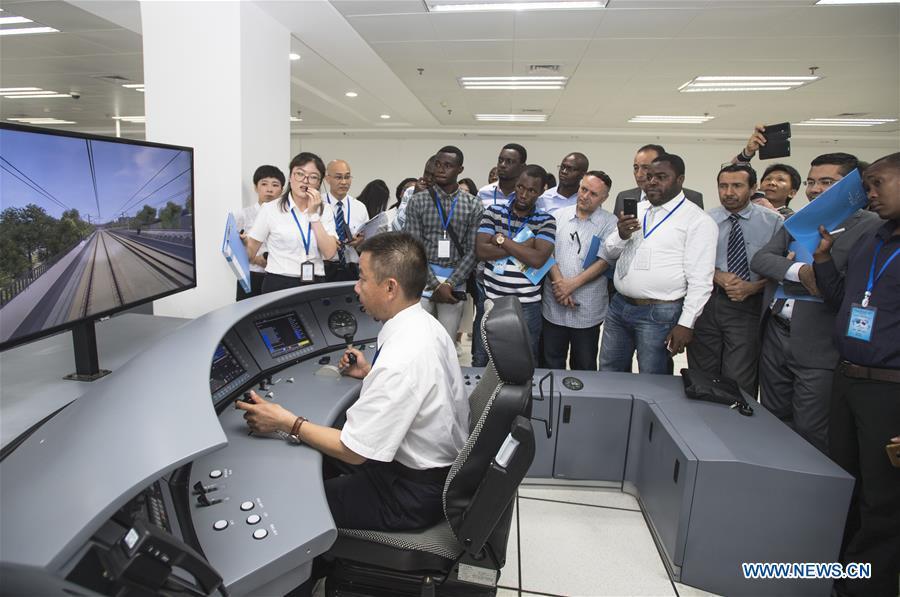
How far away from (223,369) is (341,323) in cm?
71

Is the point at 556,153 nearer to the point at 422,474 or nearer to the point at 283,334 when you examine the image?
the point at 283,334

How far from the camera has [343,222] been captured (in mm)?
3580

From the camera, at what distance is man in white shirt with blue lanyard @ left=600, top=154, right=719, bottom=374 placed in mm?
2529

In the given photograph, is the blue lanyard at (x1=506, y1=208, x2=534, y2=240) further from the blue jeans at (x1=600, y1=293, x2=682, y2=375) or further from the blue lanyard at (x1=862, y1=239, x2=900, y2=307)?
the blue lanyard at (x1=862, y1=239, x2=900, y2=307)

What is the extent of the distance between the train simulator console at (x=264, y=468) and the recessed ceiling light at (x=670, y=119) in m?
7.11

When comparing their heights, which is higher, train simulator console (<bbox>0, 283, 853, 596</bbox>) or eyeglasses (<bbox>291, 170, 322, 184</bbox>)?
eyeglasses (<bbox>291, 170, 322, 184</bbox>)

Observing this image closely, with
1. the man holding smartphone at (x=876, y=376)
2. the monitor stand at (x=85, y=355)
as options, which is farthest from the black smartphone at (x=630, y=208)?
the monitor stand at (x=85, y=355)

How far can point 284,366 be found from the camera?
196 centimetres

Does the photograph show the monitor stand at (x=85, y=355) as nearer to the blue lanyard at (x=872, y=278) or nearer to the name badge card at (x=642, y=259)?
the name badge card at (x=642, y=259)

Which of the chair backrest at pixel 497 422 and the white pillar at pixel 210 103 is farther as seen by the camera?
the white pillar at pixel 210 103

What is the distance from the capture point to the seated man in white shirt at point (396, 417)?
1295 mm

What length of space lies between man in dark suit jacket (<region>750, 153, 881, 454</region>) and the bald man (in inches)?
97.9

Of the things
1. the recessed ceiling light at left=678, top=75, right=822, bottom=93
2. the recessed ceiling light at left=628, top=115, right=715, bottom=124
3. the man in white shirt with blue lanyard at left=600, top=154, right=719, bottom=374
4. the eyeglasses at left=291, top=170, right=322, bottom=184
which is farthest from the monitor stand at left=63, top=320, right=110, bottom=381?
the recessed ceiling light at left=628, top=115, right=715, bottom=124

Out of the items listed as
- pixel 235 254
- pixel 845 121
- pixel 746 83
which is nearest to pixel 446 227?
pixel 235 254
